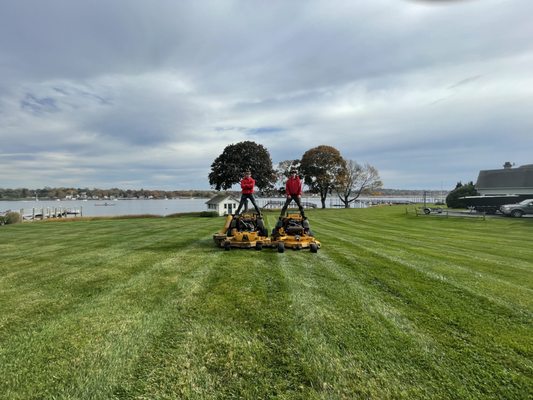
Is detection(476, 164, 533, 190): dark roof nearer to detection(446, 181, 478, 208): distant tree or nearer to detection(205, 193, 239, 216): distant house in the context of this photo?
detection(446, 181, 478, 208): distant tree

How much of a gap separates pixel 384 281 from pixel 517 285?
2530mm

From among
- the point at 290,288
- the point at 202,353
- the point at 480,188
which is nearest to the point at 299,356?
the point at 202,353

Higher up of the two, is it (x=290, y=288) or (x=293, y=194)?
(x=293, y=194)

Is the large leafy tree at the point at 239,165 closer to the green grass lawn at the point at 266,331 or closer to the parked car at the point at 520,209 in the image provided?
the parked car at the point at 520,209

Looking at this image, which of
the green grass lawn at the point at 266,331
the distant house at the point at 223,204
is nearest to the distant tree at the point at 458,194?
the distant house at the point at 223,204

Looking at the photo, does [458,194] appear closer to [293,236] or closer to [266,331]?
[293,236]

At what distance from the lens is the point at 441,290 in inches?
209

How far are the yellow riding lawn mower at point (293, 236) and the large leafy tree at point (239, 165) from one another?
33.1 m

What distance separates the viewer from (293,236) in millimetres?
9266

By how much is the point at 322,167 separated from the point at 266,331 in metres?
46.9

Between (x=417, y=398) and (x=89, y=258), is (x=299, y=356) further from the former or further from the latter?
(x=89, y=258)

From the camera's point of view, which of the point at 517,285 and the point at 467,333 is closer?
the point at 467,333

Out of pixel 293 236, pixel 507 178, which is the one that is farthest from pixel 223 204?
pixel 507 178

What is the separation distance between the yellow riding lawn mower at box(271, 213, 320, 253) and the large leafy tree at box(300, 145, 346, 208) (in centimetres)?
4014
